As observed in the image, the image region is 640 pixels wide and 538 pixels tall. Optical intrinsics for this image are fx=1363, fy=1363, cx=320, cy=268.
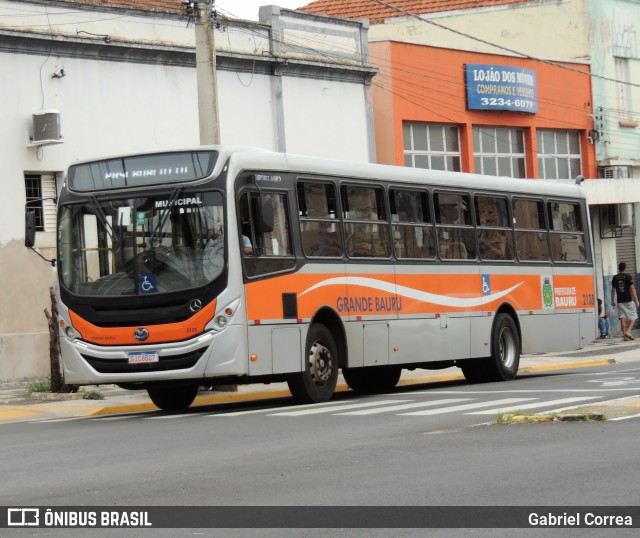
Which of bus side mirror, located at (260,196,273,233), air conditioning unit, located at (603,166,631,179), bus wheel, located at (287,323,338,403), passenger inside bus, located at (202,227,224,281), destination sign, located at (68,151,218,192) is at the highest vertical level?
air conditioning unit, located at (603,166,631,179)

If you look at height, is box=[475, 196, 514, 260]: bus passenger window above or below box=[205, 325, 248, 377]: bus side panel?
above

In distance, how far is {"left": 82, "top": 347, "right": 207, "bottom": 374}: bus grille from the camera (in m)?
15.9

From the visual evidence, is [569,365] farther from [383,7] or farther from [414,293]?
[383,7]

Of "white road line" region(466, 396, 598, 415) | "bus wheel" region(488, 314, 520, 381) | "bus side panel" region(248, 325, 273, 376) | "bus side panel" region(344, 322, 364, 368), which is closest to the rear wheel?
"bus wheel" region(488, 314, 520, 381)

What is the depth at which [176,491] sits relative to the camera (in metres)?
9.51

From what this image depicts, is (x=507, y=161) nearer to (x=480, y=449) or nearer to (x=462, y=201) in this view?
(x=462, y=201)

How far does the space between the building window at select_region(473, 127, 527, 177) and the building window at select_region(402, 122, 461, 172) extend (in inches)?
28.7

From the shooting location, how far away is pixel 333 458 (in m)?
11.0

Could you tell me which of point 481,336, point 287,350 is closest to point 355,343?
point 287,350

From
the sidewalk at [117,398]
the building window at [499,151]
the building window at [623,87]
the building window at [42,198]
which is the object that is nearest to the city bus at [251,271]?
the sidewalk at [117,398]

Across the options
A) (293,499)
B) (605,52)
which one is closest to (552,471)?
(293,499)

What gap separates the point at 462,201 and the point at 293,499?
40.8 ft

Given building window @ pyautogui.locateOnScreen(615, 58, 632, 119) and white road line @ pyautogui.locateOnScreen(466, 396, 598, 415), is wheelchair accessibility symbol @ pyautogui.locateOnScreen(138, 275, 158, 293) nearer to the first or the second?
white road line @ pyautogui.locateOnScreen(466, 396, 598, 415)

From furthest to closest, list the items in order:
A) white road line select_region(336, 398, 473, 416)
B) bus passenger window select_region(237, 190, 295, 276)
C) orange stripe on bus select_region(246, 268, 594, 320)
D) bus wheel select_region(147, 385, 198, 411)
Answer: bus wheel select_region(147, 385, 198, 411) < orange stripe on bus select_region(246, 268, 594, 320) < bus passenger window select_region(237, 190, 295, 276) < white road line select_region(336, 398, 473, 416)
